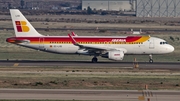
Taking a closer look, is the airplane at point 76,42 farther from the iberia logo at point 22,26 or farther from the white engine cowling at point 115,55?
the white engine cowling at point 115,55

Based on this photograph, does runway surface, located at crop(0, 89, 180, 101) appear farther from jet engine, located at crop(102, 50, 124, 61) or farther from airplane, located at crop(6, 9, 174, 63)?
airplane, located at crop(6, 9, 174, 63)

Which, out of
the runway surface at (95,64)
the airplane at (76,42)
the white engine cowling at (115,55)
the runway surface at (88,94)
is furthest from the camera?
the airplane at (76,42)

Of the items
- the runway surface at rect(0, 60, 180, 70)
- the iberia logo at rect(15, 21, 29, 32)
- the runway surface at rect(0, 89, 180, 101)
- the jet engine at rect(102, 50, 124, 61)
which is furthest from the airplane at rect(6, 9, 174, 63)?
the runway surface at rect(0, 89, 180, 101)

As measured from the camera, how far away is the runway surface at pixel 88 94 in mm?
36938

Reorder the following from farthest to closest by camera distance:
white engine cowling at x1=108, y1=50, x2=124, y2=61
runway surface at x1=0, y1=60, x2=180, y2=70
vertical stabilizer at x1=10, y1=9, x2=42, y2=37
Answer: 1. vertical stabilizer at x1=10, y1=9, x2=42, y2=37
2. white engine cowling at x1=108, y1=50, x2=124, y2=61
3. runway surface at x1=0, y1=60, x2=180, y2=70

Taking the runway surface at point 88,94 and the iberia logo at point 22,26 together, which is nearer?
the runway surface at point 88,94

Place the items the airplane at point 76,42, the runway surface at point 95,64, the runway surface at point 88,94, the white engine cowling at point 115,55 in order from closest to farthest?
the runway surface at point 88,94 → the runway surface at point 95,64 → the white engine cowling at point 115,55 → the airplane at point 76,42

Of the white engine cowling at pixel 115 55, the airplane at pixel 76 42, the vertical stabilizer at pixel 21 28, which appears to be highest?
the vertical stabilizer at pixel 21 28

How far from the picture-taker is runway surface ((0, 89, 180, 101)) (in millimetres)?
36938

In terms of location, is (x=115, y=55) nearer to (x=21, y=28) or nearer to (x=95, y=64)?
(x=95, y=64)

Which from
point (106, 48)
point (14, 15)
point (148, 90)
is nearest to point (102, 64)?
point (106, 48)

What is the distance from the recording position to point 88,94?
38875mm

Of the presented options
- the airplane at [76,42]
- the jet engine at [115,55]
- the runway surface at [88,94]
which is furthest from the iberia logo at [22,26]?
the runway surface at [88,94]

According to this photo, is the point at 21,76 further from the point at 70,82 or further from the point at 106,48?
the point at 106,48
